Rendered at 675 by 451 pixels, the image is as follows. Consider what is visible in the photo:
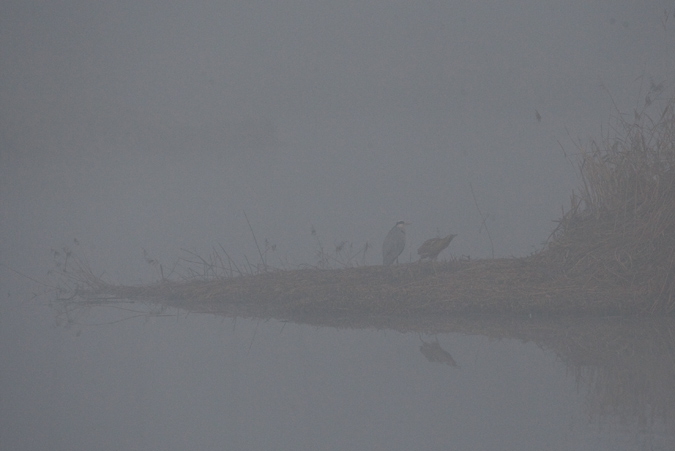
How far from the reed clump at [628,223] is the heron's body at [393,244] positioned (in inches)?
123

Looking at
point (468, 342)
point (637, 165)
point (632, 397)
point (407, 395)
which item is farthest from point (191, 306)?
point (637, 165)

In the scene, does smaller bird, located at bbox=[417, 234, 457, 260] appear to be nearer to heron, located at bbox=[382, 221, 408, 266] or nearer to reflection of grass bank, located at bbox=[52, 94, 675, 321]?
reflection of grass bank, located at bbox=[52, 94, 675, 321]

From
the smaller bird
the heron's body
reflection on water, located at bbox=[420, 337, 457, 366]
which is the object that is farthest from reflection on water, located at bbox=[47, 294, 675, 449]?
the heron's body

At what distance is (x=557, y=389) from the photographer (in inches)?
122

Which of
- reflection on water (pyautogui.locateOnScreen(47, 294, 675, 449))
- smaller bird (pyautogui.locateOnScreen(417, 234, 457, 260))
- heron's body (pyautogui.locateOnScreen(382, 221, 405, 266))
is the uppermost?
heron's body (pyautogui.locateOnScreen(382, 221, 405, 266))

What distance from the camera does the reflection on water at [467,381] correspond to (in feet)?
8.46

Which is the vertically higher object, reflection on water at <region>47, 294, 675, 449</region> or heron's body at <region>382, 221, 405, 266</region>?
heron's body at <region>382, 221, 405, 266</region>

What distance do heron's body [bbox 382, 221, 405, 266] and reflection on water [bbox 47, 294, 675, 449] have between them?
4046mm

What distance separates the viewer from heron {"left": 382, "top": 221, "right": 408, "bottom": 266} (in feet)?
29.6

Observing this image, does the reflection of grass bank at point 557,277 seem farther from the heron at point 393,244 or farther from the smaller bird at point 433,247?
the heron at point 393,244

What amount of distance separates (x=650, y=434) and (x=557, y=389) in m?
0.67

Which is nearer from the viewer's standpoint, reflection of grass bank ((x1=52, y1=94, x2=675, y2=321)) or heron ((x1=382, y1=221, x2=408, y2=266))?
reflection of grass bank ((x1=52, y1=94, x2=675, y2=321))

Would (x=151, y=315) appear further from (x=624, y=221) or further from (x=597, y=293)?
(x=624, y=221)

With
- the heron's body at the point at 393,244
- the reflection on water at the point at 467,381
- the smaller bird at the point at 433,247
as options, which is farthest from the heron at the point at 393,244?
the reflection on water at the point at 467,381
